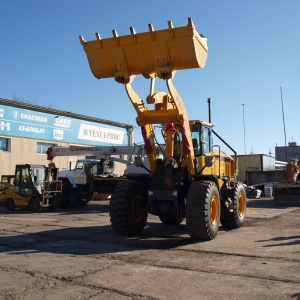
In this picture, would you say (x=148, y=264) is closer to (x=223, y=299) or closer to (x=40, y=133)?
(x=223, y=299)

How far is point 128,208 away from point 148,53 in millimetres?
3851

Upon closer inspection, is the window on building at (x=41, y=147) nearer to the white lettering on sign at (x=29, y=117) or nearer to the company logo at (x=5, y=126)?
the white lettering on sign at (x=29, y=117)

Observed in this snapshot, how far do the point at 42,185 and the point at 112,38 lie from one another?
470 inches

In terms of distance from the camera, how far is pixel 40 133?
29.6 m

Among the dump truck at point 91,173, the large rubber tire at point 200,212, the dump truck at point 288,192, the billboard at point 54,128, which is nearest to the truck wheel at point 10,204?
the dump truck at point 91,173

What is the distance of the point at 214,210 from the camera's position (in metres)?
10.1

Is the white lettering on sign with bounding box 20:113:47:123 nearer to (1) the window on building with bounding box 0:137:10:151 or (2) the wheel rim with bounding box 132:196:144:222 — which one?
(1) the window on building with bounding box 0:137:10:151

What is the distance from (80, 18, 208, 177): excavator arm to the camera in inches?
365

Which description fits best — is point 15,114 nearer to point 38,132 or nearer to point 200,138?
point 38,132

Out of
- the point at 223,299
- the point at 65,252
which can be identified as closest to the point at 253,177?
the point at 65,252

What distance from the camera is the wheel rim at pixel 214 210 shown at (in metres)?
9.94

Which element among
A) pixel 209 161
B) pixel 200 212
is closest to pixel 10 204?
pixel 209 161

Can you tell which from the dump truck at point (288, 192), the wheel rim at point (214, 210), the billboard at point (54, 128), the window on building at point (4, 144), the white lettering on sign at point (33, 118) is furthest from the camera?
the white lettering on sign at point (33, 118)

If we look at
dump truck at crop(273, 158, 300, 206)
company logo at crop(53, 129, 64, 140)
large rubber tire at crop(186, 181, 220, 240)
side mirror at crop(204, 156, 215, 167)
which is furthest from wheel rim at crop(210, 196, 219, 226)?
company logo at crop(53, 129, 64, 140)
